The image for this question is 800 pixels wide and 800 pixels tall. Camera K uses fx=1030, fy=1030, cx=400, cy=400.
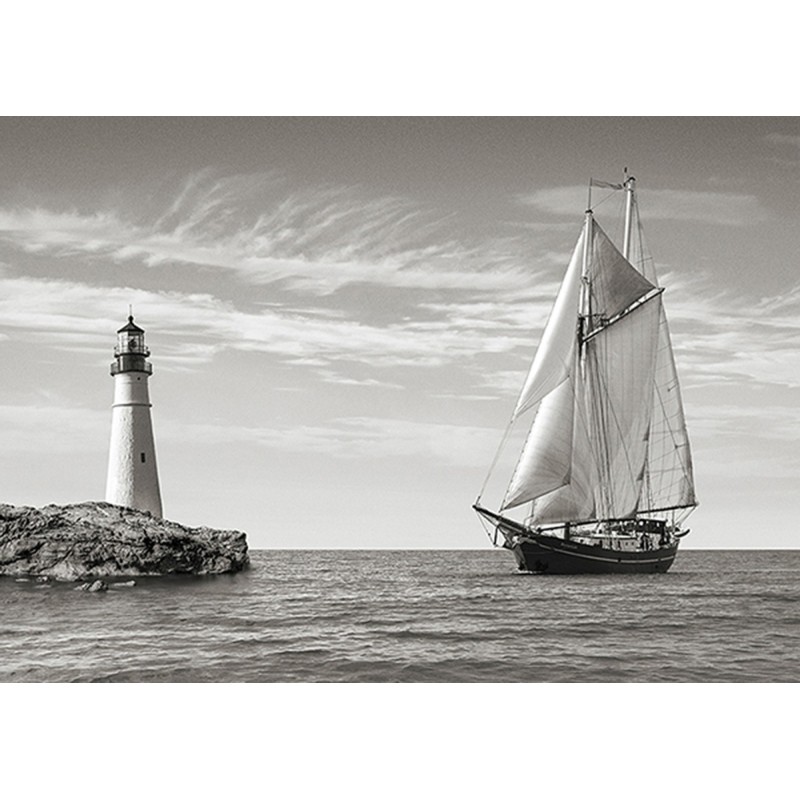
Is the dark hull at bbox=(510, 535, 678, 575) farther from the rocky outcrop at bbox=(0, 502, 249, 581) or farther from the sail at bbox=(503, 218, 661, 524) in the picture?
the rocky outcrop at bbox=(0, 502, 249, 581)

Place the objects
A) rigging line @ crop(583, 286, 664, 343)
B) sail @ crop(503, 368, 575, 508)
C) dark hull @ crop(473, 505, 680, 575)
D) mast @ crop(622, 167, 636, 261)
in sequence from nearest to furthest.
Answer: mast @ crop(622, 167, 636, 261), rigging line @ crop(583, 286, 664, 343), sail @ crop(503, 368, 575, 508), dark hull @ crop(473, 505, 680, 575)

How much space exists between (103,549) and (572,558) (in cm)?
443

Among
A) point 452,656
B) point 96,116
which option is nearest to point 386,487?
point 452,656

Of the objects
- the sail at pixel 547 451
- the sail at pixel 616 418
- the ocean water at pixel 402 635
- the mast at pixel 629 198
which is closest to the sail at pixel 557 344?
the sail at pixel 547 451

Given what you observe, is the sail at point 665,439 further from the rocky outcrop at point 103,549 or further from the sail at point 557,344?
the rocky outcrop at point 103,549

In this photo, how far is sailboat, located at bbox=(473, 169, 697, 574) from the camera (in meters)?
6.89

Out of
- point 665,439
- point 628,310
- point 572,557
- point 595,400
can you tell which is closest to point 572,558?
point 572,557

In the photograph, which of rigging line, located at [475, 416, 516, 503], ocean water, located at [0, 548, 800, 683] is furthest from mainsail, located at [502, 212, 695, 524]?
ocean water, located at [0, 548, 800, 683]

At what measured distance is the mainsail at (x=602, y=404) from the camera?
697 centimetres

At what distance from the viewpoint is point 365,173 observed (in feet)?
19.8

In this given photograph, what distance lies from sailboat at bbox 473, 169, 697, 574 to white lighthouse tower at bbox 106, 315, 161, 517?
Answer: 219 cm

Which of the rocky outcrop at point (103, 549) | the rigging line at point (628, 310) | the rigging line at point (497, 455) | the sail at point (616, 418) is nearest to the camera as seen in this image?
the rigging line at point (497, 455)

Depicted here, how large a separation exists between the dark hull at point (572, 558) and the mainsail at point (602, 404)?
1.30 ft

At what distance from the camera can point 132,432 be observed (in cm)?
693
